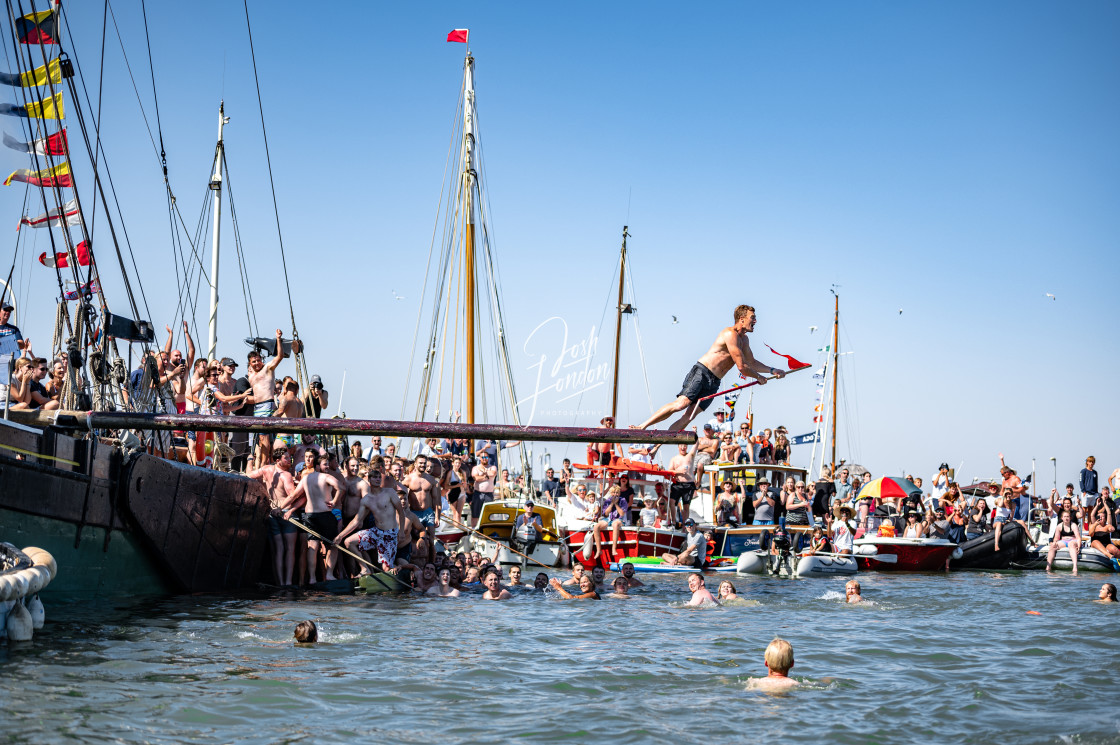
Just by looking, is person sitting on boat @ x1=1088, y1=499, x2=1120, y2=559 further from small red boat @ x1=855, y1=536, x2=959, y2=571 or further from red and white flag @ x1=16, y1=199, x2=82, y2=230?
red and white flag @ x1=16, y1=199, x2=82, y2=230

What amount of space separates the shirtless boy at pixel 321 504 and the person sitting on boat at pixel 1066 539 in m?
18.0

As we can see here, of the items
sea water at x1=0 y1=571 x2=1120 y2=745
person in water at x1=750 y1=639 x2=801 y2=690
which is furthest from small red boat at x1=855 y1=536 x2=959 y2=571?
person in water at x1=750 y1=639 x2=801 y2=690

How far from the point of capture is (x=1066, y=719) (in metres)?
8.32

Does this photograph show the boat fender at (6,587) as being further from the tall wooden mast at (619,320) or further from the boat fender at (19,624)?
the tall wooden mast at (619,320)

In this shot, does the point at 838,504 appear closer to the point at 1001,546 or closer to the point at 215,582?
the point at 1001,546

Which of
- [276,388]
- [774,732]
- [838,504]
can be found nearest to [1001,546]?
[838,504]

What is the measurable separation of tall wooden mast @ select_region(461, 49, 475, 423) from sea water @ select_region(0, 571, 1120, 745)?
11608 millimetres

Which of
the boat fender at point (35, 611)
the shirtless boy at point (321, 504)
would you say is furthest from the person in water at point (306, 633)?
the shirtless boy at point (321, 504)

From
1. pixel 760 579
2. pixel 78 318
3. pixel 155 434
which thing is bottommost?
pixel 760 579

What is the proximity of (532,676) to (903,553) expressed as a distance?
17592 millimetres

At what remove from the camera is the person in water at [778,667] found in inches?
359

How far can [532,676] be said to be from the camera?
955 centimetres

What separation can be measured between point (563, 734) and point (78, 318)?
26.8 feet

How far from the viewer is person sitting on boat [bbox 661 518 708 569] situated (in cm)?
2248
